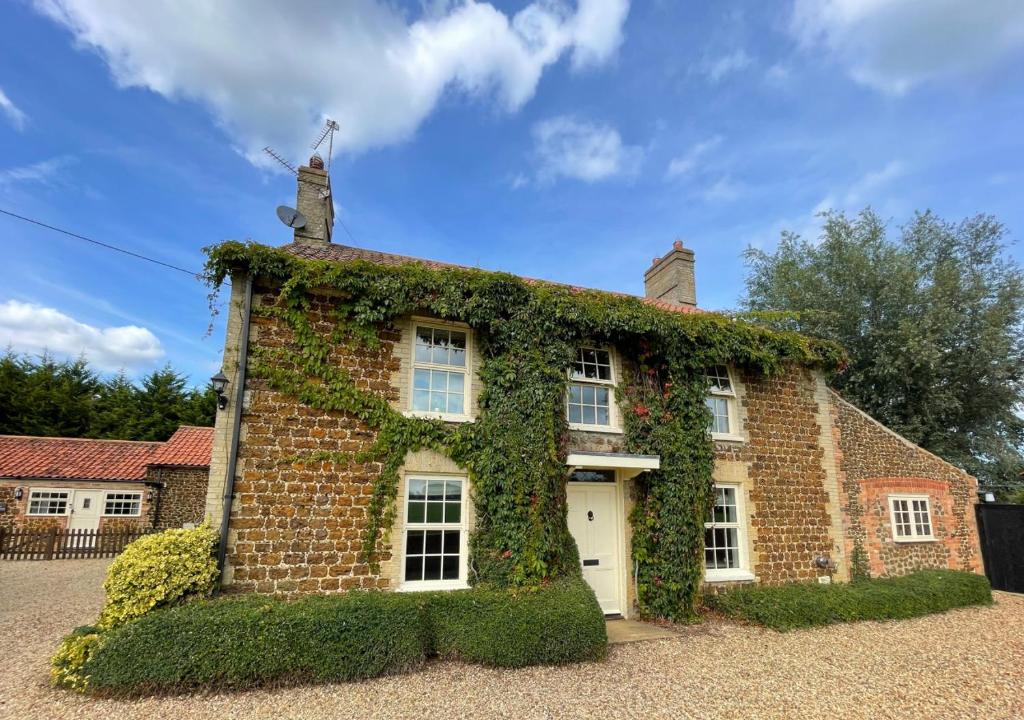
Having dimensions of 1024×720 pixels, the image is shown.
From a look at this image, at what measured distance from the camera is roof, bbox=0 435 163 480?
2062 cm

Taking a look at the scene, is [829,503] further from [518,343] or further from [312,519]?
[312,519]

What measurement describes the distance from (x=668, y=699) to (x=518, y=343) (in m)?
5.31

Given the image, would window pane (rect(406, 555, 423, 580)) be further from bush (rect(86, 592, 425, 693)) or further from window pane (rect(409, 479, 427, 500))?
bush (rect(86, 592, 425, 693))

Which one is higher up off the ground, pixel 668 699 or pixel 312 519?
pixel 312 519

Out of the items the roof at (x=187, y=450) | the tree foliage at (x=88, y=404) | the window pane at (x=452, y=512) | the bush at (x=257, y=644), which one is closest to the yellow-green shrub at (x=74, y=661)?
the bush at (x=257, y=644)

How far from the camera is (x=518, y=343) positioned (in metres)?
8.92

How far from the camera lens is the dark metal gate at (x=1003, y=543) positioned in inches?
512

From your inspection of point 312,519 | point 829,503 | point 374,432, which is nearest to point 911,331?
point 829,503

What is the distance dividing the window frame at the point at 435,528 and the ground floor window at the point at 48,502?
20.1 meters

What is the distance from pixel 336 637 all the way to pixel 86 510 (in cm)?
2069

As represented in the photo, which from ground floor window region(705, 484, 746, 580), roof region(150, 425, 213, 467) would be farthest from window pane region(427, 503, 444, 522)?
roof region(150, 425, 213, 467)

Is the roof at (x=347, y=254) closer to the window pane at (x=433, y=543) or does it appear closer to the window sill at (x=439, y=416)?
the window sill at (x=439, y=416)

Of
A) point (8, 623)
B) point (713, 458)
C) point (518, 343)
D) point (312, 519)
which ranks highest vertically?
point (518, 343)

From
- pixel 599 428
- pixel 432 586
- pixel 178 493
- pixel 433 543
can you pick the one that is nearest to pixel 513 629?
pixel 432 586
